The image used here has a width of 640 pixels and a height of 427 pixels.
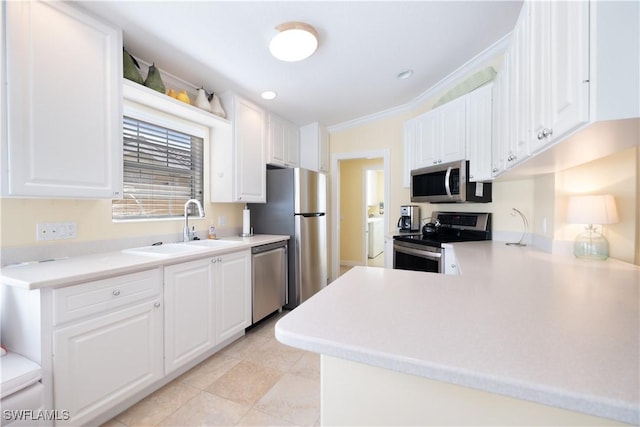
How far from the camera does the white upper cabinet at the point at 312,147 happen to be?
3795 millimetres

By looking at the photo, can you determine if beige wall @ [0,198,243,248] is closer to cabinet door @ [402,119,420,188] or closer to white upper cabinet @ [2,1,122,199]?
white upper cabinet @ [2,1,122,199]

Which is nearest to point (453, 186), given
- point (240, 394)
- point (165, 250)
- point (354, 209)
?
point (240, 394)

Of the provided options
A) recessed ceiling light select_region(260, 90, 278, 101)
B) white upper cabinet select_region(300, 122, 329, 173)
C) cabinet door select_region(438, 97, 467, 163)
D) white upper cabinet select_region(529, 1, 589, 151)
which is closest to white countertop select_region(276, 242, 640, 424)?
white upper cabinet select_region(529, 1, 589, 151)

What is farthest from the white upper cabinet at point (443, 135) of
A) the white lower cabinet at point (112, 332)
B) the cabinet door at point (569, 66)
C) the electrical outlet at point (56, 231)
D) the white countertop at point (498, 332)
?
the electrical outlet at point (56, 231)

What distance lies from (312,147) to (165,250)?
7.81ft

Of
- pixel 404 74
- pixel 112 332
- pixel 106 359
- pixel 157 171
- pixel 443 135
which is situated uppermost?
pixel 404 74

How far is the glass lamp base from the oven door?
31.0 inches

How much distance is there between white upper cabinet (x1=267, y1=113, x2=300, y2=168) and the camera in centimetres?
324

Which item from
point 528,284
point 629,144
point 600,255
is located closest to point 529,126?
point 629,144

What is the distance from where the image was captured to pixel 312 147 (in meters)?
3.81

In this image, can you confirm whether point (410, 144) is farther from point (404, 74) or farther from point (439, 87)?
point (404, 74)

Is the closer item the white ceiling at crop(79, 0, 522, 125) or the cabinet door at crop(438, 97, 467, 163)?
the white ceiling at crop(79, 0, 522, 125)

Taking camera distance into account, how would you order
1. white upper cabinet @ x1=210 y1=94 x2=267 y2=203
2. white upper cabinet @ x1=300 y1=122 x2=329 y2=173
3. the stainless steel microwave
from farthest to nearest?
white upper cabinet @ x1=300 y1=122 x2=329 y2=173, white upper cabinet @ x1=210 y1=94 x2=267 y2=203, the stainless steel microwave

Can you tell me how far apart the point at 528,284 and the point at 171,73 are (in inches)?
114
